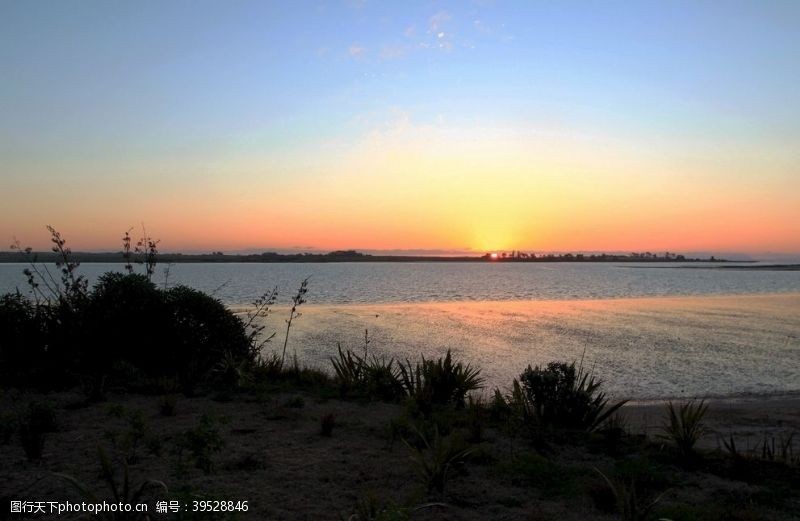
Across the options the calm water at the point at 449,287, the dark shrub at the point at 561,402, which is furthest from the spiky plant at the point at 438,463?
the calm water at the point at 449,287

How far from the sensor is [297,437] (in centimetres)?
716

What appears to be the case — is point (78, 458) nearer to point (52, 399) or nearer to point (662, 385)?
point (52, 399)

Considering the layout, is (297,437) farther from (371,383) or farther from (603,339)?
(603,339)

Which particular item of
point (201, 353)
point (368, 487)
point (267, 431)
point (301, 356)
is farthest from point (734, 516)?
point (301, 356)

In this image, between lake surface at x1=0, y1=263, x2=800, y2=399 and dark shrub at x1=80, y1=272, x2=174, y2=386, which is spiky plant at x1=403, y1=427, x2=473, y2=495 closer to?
dark shrub at x1=80, y1=272, x2=174, y2=386

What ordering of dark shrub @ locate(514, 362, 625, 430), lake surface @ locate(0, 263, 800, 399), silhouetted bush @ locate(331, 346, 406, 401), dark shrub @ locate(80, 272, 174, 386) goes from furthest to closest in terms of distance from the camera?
lake surface @ locate(0, 263, 800, 399) < dark shrub @ locate(80, 272, 174, 386) < silhouetted bush @ locate(331, 346, 406, 401) < dark shrub @ locate(514, 362, 625, 430)

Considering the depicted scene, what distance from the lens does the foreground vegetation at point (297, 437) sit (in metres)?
5.20

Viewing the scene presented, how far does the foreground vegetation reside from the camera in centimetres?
520

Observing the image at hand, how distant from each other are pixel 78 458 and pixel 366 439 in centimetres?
302

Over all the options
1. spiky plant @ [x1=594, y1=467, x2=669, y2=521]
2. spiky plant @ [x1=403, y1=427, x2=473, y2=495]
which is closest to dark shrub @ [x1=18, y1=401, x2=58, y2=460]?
spiky plant @ [x1=403, y1=427, x2=473, y2=495]

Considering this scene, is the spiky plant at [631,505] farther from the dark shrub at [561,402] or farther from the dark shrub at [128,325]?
the dark shrub at [128,325]

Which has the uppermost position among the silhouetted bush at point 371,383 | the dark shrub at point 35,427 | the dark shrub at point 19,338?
the dark shrub at point 19,338

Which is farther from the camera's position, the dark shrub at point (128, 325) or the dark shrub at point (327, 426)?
the dark shrub at point (128, 325)

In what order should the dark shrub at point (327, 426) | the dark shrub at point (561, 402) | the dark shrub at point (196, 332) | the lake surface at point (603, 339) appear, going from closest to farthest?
the dark shrub at point (327, 426) < the dark shrub at point (561, 402) < the dark shrub at point (196, 332) < the lake surface at point (603, 339)
